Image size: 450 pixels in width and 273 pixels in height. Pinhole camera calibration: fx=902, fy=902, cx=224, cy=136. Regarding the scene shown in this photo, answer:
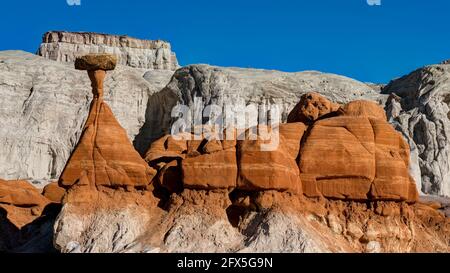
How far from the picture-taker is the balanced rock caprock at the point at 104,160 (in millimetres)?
31031

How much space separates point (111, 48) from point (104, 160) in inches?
3460

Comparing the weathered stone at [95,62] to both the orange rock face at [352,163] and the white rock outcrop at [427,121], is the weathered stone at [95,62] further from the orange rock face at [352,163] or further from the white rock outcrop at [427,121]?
the white rock outcrop at [427,121]

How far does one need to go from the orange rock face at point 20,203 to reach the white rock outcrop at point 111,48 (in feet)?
234

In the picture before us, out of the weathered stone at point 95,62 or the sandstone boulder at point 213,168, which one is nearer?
the sandstone boulder at point 213,168

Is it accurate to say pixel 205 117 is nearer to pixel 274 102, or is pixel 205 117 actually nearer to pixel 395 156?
pixel 274 102

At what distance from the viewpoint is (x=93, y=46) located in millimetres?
116875

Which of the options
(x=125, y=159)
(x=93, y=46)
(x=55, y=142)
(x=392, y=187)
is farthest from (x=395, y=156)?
(x=93, y=46)

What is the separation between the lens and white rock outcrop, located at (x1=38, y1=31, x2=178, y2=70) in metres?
114

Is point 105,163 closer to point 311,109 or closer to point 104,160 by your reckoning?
point 104,160

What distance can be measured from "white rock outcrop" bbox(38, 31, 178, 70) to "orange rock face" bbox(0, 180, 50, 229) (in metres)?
71.4

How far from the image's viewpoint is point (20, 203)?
41812 mm

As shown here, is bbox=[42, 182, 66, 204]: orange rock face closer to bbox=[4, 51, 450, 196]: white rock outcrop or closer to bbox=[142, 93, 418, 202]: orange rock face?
bbox=[142, 93, 418, 202]: orange rock face

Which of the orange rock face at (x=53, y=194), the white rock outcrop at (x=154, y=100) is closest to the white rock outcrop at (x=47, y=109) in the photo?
the white rock outcrop at (x=154, y=100)

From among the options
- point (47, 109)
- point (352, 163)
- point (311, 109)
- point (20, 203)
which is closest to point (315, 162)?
point (352, 163)
